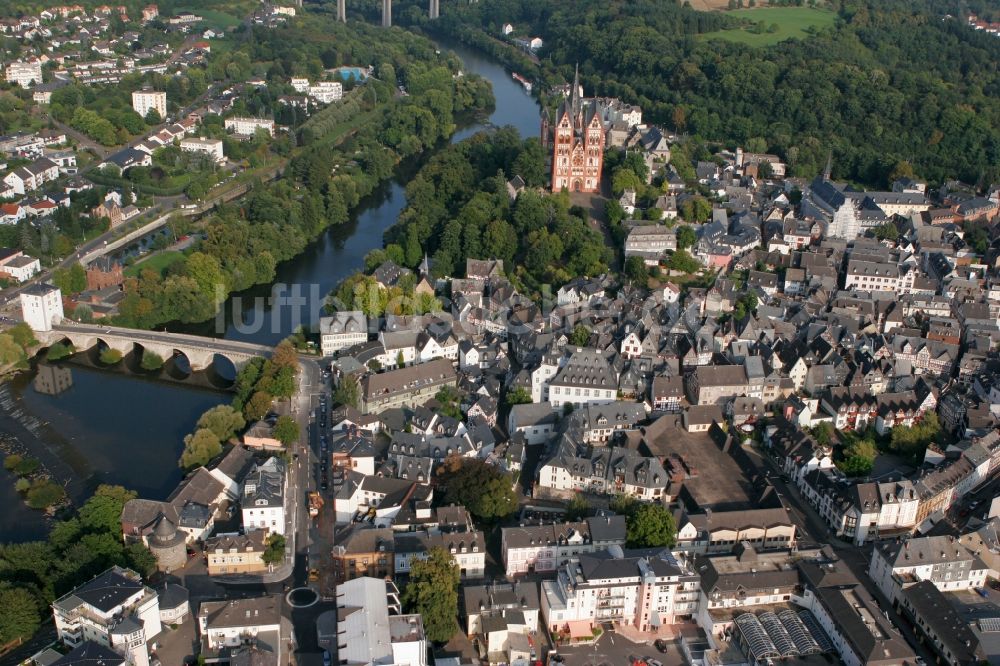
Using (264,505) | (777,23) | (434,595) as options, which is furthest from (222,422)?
(777,23)

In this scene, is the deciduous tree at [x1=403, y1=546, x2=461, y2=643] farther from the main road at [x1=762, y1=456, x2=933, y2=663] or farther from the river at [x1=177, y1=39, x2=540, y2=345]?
the river at [x1=177, y1=39, x2=540, y2=345]

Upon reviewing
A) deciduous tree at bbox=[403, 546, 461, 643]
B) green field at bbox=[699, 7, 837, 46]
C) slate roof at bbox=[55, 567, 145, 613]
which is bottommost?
slate roof at bbox=[55, 567, 145, 613]

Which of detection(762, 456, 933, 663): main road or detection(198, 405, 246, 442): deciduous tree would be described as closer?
detection(762, 456, 933, 663): main road

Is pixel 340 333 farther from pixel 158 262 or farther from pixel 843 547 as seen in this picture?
pixel 843 547

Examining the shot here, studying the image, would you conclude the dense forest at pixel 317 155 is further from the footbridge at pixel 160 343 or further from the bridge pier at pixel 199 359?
the bridge pier at pixel 199 359

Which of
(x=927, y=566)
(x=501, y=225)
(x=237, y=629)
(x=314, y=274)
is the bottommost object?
(x=314, y=274)

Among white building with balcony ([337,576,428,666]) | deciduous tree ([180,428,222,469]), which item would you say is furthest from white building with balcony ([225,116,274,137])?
white building with balcony ([337,576,428,666])
